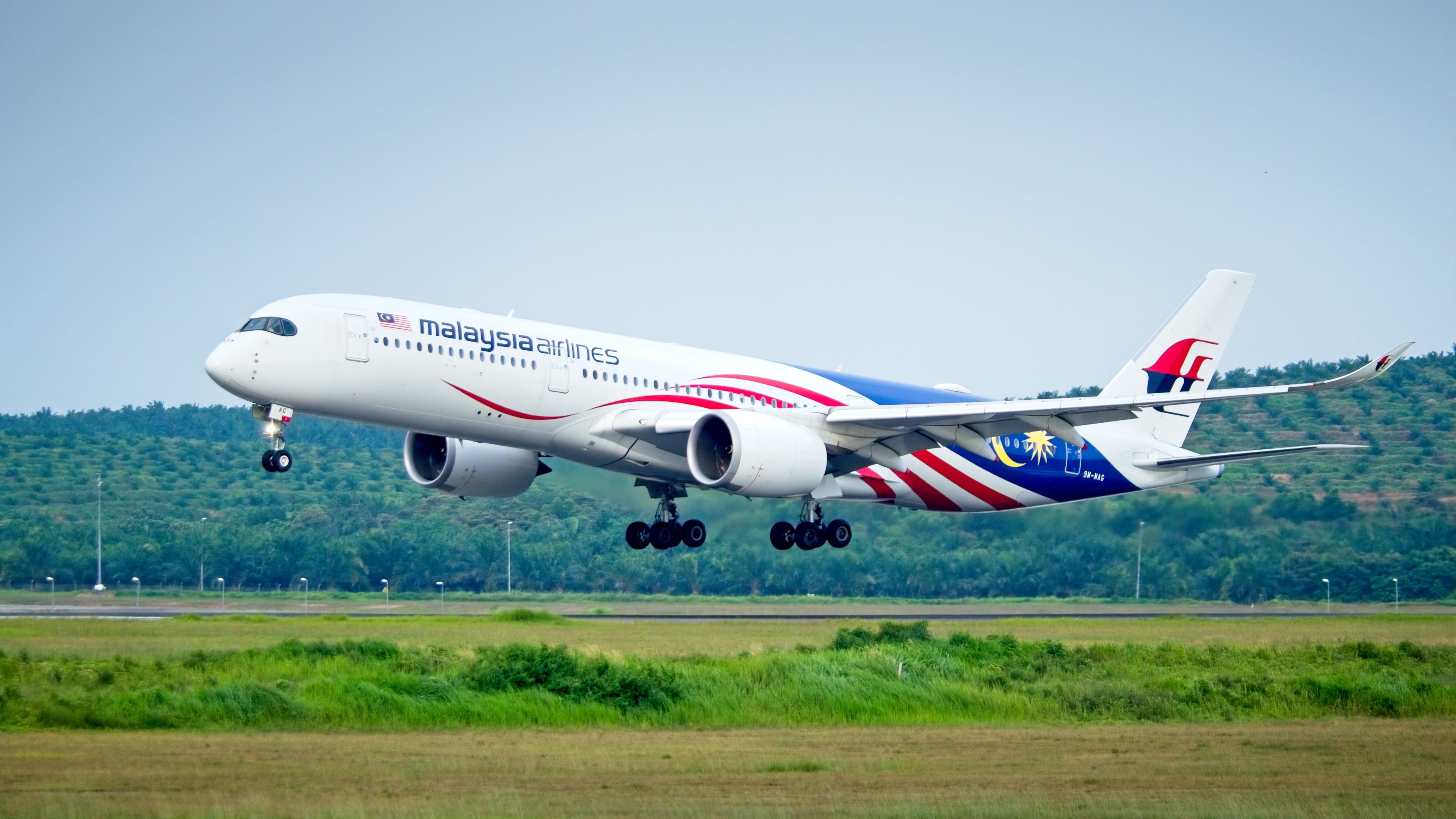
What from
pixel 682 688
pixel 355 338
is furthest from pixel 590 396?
pixel 682 688

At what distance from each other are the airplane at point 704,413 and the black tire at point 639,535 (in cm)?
4

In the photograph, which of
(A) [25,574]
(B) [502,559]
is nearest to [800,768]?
(B) [502,559]

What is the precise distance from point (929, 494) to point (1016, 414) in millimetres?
5939

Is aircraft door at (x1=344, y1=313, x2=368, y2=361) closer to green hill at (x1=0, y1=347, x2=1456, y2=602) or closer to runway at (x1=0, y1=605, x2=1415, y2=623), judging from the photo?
green hill at (x1=0, y1=347, x2=1456, y2=602)

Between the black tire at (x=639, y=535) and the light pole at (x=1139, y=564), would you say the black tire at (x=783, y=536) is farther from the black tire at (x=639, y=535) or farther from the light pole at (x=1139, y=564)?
the light pole at (x=1139, y=564)

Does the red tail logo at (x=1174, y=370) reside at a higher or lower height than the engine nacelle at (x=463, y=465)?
higher

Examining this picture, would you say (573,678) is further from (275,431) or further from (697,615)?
(697,615)

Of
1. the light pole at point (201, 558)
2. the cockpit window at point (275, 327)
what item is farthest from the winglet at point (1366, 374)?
the light pole at point (201, 558)

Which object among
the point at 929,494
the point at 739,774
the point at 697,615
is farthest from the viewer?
the point at 697,615

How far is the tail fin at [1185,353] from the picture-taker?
43562 millimetres

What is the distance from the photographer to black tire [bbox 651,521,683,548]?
129ft

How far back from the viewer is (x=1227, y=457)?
39.3 m

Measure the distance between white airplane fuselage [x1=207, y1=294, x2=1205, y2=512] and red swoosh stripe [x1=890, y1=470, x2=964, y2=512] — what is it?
46 mm

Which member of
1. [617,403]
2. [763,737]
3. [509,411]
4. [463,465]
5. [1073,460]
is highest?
[617,403]
